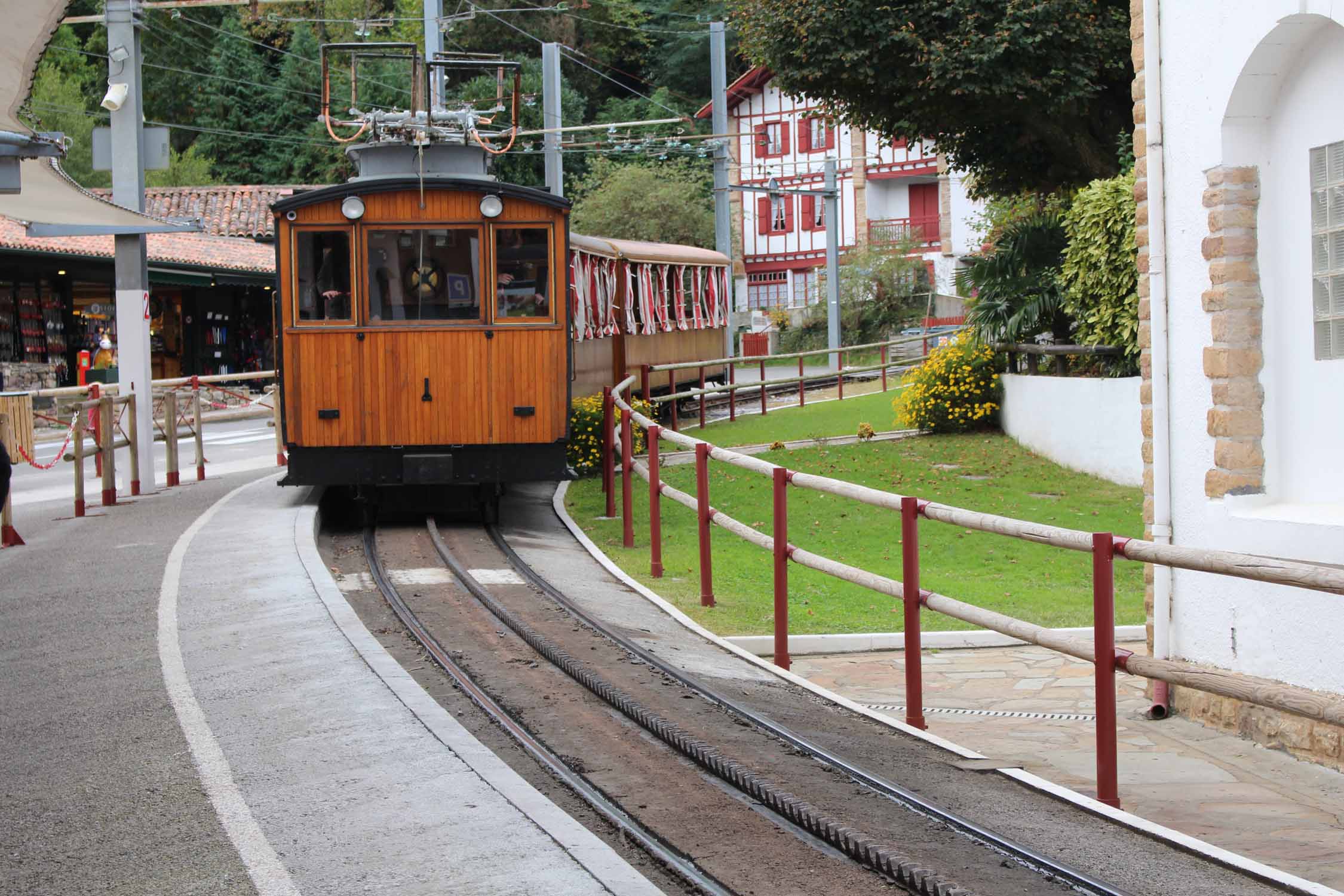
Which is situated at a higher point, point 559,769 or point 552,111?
point 552,111

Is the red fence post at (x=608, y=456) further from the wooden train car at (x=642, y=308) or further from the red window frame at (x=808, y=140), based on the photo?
the red window frame at (x=808, y=140)

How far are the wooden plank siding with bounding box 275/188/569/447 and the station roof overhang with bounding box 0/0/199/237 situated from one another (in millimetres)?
1525

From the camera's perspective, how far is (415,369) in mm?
13242

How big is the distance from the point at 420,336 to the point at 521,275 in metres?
1.03

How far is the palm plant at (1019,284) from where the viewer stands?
64.6ft

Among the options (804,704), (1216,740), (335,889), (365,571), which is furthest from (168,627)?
(1216,740)

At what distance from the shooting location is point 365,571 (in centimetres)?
1127

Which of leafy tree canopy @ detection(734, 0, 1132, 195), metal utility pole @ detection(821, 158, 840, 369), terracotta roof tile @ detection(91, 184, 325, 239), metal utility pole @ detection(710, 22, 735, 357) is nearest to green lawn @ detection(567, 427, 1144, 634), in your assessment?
leafy tree canopy @ detection(734, 0, 1132, 195)

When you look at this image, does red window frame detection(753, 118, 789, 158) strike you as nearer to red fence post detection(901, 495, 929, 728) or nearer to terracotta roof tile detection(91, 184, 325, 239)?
terracotta roof tile detection(91, 184, 325, 239)

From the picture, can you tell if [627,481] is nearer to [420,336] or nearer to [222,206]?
[420,336]

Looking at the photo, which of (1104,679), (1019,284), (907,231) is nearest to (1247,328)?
(1104,679)

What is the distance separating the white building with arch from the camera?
7.04 metres

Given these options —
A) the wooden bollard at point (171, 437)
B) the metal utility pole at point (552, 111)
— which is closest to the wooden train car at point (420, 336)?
the wooden bollard at point (171, 437)

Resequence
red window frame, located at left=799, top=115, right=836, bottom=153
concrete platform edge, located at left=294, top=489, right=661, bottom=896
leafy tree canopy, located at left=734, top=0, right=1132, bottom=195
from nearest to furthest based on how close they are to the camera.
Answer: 1. concrete platform edge, located at left=294, top=489, right=661, bottom=896
2. leafy tree canopy, located at left=734, top=0, right=1132, bottom=195
3. red window frame, located at left=799, top=115, right=836, bottom=153
